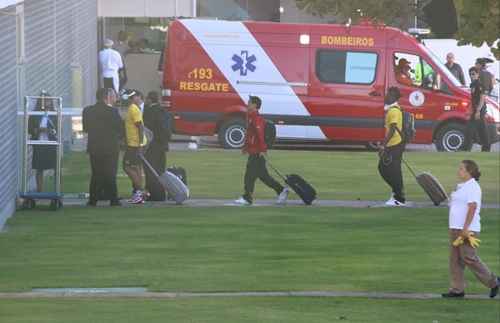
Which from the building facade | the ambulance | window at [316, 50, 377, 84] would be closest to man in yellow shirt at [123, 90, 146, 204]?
the building facade

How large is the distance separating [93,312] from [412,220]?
27.2 ft

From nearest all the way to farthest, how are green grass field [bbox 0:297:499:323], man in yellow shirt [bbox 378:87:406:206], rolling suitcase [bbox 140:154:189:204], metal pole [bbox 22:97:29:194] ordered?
green grass field [bbox 0:297:499:323], metal pole [bbox 22:97:29:194], rolling suitcase [bbox 140:154:189:204], man in yellow shirt [bbox 378:87:406:206]

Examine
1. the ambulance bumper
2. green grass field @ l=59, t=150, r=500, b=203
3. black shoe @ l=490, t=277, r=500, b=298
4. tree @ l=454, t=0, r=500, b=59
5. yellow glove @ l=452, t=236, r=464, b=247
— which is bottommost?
green grass field @ l=59, t=150, r=500, b=203

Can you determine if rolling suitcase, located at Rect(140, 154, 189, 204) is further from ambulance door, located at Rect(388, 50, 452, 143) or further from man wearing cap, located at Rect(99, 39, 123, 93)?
man wearing cap, located at Rect(99, 39, 123, 93)

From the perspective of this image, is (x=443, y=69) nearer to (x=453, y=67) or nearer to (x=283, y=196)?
(x=453, y=67)

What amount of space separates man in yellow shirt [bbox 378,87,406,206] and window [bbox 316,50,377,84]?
31.3ft

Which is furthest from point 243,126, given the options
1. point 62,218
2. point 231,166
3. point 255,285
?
point 255,285

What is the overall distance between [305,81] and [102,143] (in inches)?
426

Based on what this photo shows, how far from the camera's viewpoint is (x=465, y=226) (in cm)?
1331

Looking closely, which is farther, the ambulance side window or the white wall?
the white wall

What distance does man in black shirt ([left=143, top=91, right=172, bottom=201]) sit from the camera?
2148 centimetres

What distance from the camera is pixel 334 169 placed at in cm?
2698

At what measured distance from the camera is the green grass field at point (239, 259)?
12.6 metres

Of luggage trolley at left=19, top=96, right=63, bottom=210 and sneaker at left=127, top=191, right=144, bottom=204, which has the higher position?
luggage trolley at left=19, top=96, right=63, bottom=210
